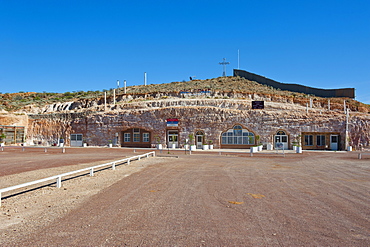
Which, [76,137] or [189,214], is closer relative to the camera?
[189,214]

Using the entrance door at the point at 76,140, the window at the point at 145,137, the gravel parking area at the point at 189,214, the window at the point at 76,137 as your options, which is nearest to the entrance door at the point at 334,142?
the window at the point at 145,137

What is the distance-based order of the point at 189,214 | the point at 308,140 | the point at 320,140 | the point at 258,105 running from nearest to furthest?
the point at 189,214, the point at 320,140, the point at 308,140, the point at 258,105

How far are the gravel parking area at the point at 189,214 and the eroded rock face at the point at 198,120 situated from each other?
28738 mm

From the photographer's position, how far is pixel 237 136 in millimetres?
41125

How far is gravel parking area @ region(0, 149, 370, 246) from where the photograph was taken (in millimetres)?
5469

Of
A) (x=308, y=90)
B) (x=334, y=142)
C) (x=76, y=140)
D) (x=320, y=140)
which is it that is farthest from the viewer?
(x=308, y=90)

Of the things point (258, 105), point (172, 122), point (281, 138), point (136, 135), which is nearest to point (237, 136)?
point (258, 105)

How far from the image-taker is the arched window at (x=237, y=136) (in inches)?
1606

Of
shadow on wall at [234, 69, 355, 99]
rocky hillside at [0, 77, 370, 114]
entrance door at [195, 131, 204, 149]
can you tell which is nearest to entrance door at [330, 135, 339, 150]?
rocky hillside at [0, 77, 370, 114]

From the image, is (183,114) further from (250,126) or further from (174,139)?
(250,126)

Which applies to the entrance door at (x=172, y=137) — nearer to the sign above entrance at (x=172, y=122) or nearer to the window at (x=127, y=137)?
the sign above entrance at (x=172, y=122)

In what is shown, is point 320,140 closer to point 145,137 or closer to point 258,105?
point 258,105

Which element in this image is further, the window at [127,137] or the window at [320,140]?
the window at [127,137]

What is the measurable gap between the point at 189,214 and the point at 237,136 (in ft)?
114
